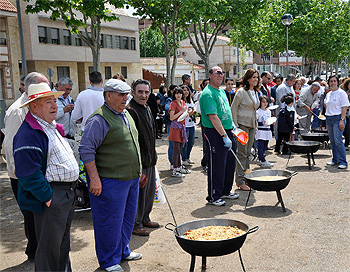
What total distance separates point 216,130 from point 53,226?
381 centimetres

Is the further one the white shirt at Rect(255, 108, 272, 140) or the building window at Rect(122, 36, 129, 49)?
the building window at Rect(122, 36, 129, 49)

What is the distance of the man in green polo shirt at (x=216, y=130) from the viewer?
278 inches

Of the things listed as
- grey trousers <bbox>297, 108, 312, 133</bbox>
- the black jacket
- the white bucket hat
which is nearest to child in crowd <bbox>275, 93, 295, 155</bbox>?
grey trousers <bbox>297, 108, 312, 133</bbox>

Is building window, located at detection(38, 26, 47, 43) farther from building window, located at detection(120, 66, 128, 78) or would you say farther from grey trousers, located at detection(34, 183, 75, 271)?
grey trousers, located at detection(34, 183, 75, 271)

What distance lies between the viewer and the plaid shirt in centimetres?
384

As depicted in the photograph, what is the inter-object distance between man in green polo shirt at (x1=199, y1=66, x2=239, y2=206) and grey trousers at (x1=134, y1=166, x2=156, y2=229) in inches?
53.7

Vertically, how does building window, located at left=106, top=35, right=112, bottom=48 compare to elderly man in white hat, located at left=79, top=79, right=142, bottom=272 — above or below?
above

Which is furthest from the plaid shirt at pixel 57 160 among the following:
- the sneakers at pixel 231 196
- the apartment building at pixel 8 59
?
the apartment building at pixel 8 59

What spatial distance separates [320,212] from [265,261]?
7.39ft

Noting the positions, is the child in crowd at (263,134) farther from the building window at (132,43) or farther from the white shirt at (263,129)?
the building window at (132,43)

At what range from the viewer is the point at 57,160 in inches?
153

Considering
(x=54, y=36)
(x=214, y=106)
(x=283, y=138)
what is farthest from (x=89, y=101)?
(x=54, y=36)

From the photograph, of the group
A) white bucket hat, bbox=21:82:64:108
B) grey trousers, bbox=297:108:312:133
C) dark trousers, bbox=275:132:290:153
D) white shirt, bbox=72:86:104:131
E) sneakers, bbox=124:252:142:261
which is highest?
white bucket hat, bbox=21:82:64:108

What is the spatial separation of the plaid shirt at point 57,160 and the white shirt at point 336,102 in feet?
24.6
